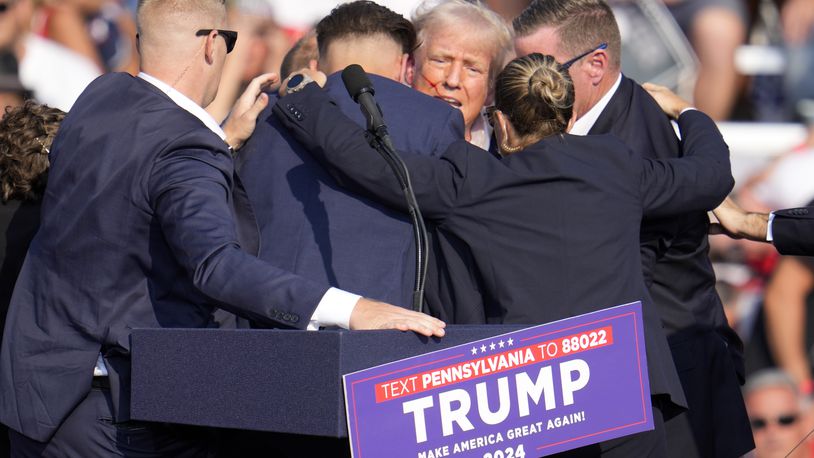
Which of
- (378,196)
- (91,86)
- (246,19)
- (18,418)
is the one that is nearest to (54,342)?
(18,418)

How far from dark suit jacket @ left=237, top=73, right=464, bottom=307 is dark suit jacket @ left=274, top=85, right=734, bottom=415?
11 centimetres

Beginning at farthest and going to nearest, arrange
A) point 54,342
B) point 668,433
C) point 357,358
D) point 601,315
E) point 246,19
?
1. point 246,19
2. point 668,433
3. point 54,342
4. point 601,315
5. point 357,358

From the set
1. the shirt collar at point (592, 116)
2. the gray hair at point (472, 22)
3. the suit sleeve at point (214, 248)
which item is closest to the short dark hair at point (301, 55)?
the gray hair at point (472, 22)

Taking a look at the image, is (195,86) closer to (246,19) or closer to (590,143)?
(590,143)

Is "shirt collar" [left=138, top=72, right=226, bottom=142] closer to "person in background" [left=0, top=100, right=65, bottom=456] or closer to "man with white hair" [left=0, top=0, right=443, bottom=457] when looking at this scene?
"man with white hair" [left=0, top=0, right=443, bottom=457]

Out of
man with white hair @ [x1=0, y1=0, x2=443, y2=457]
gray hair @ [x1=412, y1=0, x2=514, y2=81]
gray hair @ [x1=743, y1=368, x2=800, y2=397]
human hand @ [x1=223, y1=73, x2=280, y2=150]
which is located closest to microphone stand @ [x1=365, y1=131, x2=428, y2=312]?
man with white hair @ [x1=0, y1=0, x2=443, y2=457]

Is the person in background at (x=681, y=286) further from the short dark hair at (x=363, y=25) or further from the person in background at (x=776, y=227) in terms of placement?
the short dark hair at (x=363, y=25)

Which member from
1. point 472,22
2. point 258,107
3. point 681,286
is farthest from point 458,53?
point 681,286

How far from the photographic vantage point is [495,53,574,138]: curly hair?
284 centimetres

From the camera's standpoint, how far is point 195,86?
288 cm

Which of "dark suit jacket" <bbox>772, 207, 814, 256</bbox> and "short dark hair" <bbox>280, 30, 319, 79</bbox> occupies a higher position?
"short dark hair" <bbox>280, 30, 319, 79</bbox>

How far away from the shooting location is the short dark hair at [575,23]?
12.0 feet

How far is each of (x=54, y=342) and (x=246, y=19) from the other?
304 centimetres

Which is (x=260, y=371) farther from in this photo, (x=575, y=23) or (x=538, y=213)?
(x=575, y=23)
